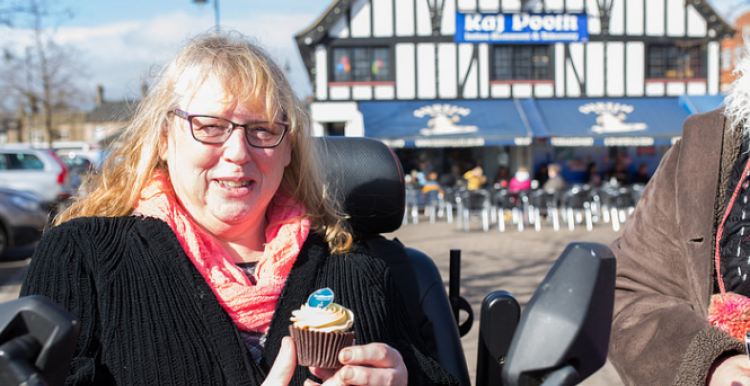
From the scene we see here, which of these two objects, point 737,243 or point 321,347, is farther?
point 737,243

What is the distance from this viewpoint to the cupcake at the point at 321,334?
46.8 inches

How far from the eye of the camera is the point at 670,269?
71.7 inches

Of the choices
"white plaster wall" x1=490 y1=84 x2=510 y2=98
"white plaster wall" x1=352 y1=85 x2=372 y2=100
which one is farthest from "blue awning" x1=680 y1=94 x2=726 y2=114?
"white plaster wall" x1=352 y1=85 x2=372 y2=100

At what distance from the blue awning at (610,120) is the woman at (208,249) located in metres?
17.0

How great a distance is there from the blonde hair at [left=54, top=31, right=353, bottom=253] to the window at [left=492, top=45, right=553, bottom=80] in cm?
1791

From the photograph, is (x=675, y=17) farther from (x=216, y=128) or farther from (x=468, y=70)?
(x=216, y=128)

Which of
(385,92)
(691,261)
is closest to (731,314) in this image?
(691,261)

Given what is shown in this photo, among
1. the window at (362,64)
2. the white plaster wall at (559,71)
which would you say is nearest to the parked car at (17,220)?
the window at (362,64)

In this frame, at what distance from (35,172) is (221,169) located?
13031 millimetres

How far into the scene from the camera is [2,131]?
5834 centimetres

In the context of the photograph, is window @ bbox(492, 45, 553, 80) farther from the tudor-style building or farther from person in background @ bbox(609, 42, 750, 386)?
person in background @ bbox(609, 42, 750, 386)

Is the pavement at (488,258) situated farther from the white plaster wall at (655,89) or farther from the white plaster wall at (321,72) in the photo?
the white plaster wall at (655,89)

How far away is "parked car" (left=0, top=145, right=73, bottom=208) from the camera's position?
41.8 feet

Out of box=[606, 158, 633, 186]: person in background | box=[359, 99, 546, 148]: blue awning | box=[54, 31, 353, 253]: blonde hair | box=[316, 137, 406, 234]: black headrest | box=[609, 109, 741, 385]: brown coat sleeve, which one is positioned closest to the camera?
box=[609, 109, 741, 385]: brown coat sleeve
